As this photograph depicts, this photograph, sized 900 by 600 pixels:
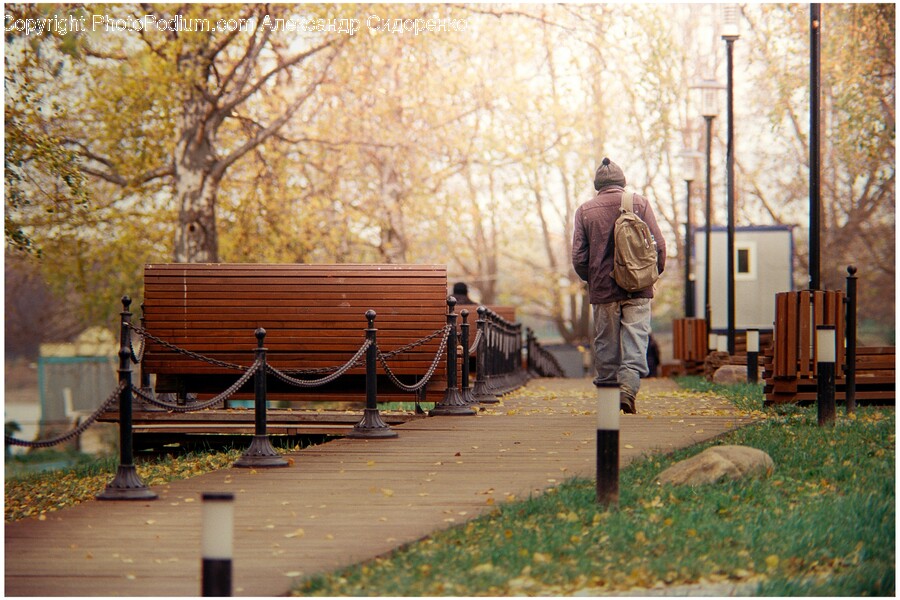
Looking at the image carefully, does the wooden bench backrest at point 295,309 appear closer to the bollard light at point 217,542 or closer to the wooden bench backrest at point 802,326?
the wooden bench backrest at point 802,326

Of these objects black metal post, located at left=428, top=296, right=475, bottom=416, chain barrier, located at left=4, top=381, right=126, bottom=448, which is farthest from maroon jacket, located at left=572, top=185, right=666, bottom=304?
chain barrier, located at left=4, top=381, right=126, bottom=448

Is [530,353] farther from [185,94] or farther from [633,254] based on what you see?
[633,254]

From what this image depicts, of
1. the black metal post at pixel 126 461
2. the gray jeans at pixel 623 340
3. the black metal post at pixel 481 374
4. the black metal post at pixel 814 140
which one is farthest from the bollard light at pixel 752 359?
the black metal post at pixel 126 461

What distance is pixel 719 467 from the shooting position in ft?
26.4

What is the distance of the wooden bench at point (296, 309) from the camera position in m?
14.7

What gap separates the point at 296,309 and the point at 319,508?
7228mm

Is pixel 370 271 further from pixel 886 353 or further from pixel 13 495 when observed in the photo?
pixel 886 353

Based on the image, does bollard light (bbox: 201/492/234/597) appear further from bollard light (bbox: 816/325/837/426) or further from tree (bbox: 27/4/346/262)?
tree (bbox: 27/4/346/262)

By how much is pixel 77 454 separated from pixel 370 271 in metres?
26.9

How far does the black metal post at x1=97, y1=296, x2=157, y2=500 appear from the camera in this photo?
8.41 meters

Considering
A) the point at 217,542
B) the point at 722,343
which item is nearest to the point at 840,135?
the point at 722,343

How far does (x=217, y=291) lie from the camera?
14.8 meters

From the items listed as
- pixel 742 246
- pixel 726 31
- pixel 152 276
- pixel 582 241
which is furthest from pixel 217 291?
pixel 742 246

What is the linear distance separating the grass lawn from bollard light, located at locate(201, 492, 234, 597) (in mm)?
878
